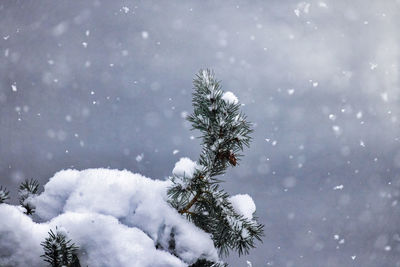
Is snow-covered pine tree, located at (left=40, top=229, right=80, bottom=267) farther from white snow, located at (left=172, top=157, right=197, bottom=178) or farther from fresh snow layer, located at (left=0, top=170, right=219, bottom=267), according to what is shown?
white snow, located at (left=172, top=157, right=197, bottom=178)

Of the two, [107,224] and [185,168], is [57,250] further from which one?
[185,168]

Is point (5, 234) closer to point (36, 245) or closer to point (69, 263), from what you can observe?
point (36, 245)

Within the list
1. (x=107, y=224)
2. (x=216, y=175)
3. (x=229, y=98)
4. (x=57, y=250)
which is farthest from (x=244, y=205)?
(x=57, y=250)

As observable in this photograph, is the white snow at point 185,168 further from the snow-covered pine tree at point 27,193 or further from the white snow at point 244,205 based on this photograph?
the snow-covered pine tree at point 27,193

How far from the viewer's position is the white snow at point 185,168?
182cm

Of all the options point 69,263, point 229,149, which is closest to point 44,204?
point 69,263

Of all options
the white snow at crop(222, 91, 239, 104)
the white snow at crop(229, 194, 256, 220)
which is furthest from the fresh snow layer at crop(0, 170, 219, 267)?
the white snow at crop(222, 91, 239, 104)

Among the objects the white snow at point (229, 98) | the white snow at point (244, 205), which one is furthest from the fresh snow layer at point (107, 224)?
the white snow at point (229, 98)

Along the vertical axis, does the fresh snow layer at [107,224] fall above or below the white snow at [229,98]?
below

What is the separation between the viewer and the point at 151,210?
5.53 feet

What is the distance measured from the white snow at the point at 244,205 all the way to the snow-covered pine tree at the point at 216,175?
3cm

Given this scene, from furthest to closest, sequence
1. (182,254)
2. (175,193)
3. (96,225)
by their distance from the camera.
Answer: (175,193)
(182,254)
(96,225)

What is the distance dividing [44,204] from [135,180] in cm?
53

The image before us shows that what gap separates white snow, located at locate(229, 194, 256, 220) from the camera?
191 centimetres
